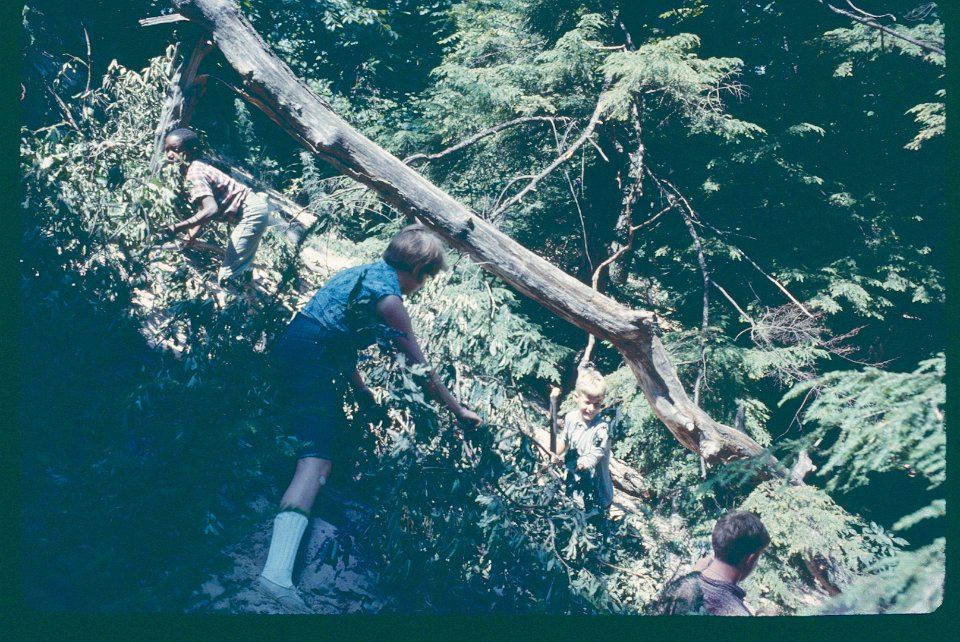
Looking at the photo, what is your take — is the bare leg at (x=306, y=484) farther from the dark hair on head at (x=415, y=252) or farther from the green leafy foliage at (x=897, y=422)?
the green leafy foliage at (x=897, y=422)

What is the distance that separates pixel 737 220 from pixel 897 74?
1.75 m

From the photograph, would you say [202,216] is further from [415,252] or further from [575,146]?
[575,146]

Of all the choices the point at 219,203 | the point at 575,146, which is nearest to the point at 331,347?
the point at 219,203

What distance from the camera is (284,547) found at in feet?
7.57

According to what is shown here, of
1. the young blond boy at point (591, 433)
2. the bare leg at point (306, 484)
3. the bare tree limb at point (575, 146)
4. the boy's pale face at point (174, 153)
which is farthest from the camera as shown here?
the bare tree limb at point (575, 146)

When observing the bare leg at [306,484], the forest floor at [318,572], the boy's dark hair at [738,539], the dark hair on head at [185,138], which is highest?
the dark hair on head at [185,138]

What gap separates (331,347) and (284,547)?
775 mm

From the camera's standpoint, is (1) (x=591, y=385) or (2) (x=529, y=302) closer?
(1) (x=591, y=385)

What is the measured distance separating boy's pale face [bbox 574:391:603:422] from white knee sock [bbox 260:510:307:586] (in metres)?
1.85

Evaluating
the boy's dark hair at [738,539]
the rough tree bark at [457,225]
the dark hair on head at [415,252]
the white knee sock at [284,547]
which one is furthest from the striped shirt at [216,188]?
the boy's dark hair at [738,539]

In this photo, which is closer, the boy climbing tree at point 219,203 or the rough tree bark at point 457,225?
the rough tree bark at point 457,225

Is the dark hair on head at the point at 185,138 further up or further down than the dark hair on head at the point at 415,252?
further up

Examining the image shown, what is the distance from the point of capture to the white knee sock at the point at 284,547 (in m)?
2.29

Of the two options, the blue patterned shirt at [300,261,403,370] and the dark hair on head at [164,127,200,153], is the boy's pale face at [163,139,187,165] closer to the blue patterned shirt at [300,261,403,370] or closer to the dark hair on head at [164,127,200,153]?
the dark hair on head at [164,127,200,153]
